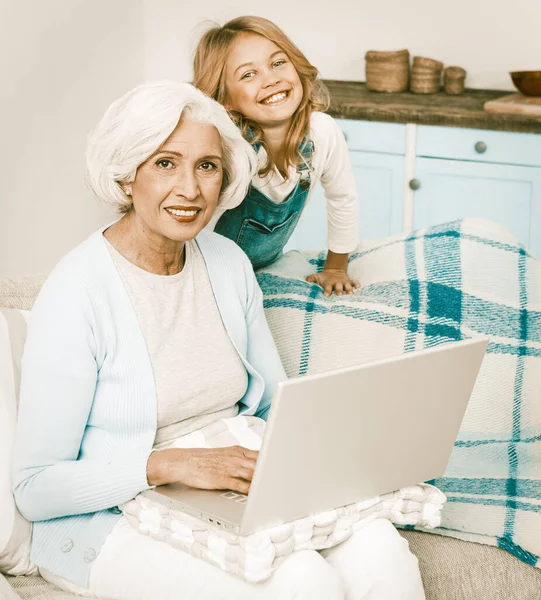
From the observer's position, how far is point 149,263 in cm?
157

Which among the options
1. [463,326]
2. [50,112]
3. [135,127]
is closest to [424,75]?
[50,112]

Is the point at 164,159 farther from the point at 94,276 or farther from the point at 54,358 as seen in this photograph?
the point at 54,358

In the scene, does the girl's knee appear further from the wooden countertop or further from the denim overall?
the wooden countertop

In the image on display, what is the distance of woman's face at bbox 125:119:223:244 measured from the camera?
1510 mm

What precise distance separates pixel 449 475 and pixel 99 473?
0.73 meters

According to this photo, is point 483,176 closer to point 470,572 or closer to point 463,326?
point 463,326

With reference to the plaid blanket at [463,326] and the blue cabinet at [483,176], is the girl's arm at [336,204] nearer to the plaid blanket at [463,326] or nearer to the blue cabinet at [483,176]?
the plaid blanket at [463,326]

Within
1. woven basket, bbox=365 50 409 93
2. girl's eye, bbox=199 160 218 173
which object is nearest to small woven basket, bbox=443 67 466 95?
woven basket, bbox=365 50 409 93

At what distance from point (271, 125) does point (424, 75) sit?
5.29ft

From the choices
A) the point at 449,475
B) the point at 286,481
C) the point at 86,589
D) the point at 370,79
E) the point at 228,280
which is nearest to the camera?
the point at 286,481

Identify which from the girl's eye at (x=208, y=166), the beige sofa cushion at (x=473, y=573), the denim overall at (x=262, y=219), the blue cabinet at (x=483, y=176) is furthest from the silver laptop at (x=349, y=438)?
the blue cabinet at (x=483, y=176)

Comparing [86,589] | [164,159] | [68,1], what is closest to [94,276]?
[164,159]

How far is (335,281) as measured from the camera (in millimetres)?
2082

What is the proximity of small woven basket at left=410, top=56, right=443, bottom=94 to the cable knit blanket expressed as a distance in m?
2.31
